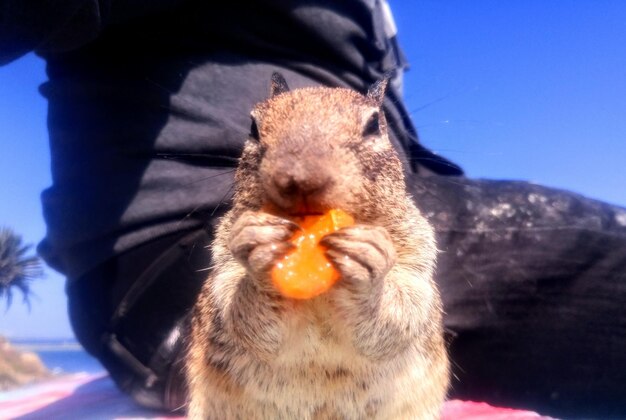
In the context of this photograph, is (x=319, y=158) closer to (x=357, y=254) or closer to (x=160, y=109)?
(x=357, y=254)

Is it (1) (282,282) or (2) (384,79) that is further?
(2) (384,79)

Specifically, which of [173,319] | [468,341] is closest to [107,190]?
[173,319]

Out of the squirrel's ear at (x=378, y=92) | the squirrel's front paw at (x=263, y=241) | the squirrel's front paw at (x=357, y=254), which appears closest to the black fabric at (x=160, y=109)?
the squirrel's ear at (x=378, y=92)

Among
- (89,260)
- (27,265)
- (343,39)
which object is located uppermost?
(343,39)

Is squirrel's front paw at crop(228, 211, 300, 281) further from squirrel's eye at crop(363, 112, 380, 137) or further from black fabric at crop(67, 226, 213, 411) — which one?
black fabric at crop(67, 226, 213, 411)

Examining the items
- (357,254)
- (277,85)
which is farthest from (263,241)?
(277,85)

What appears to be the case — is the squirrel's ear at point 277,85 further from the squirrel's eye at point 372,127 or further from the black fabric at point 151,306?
the black fabric at point 151,306

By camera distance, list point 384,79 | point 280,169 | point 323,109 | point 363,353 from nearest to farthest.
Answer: point 280,169, point 363,353, point 323,109, point 384,79

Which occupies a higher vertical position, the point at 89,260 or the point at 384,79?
the point at 384,79

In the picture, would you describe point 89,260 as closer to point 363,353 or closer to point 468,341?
point 363,353
